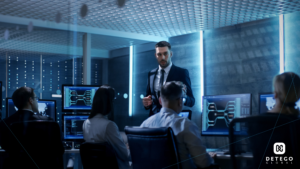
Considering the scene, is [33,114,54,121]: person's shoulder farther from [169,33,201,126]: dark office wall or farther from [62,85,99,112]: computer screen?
[169,33,201,126]: dark office wall

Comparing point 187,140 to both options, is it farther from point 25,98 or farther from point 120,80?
point 25,98

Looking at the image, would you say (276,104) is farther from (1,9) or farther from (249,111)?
(1,9)

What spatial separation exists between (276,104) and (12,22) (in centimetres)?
101

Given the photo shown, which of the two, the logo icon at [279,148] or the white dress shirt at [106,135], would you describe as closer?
the logo icon at [279,148]

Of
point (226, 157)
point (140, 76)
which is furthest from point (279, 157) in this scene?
point (140, 76)

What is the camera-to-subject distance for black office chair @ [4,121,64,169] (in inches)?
51.1

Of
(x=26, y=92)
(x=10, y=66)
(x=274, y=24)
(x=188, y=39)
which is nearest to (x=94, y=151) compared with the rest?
(x=26, y=92)

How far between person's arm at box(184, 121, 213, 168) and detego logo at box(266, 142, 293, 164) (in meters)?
0.17

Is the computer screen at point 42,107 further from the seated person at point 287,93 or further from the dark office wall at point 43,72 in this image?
→ the seated person at point 287,93

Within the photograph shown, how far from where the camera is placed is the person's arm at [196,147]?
0.95 meters

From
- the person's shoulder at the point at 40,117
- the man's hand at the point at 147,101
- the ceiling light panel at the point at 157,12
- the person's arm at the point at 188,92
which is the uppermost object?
the ceiling light panel at the point at 157,12

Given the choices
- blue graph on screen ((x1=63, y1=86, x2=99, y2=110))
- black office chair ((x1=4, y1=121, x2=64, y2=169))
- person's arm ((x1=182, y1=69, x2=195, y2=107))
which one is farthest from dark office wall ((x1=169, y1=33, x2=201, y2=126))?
black office chair ((x1=4, y1=121, x2=64, y2=169))

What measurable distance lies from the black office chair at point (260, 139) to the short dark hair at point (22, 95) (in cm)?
82

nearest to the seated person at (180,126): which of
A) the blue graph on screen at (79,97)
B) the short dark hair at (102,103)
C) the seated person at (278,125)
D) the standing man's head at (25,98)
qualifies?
the seated person at (278,125)
